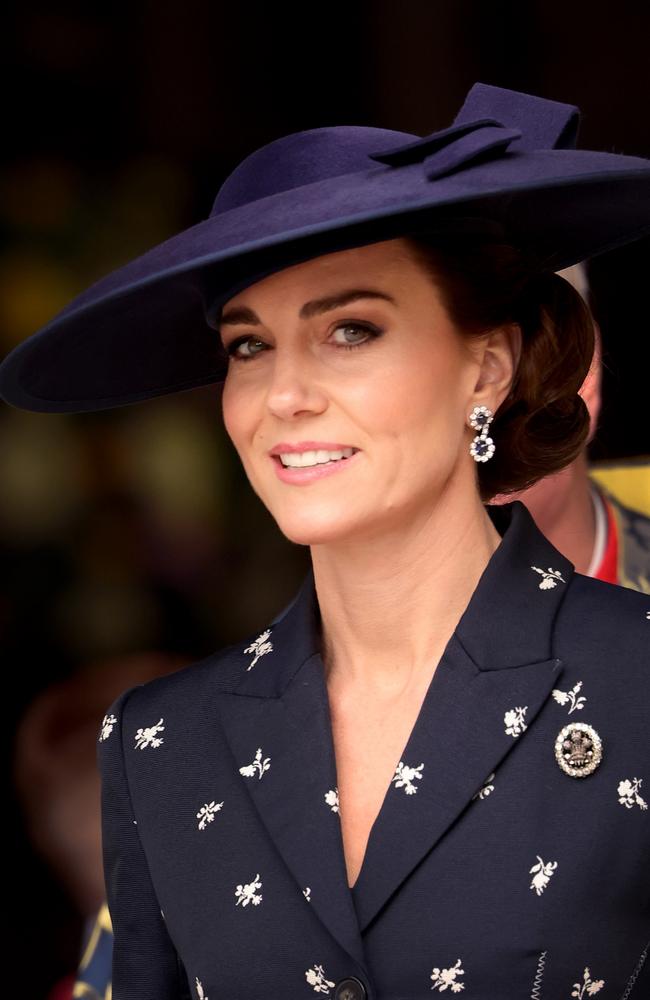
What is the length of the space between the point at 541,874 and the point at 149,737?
22.6 inches

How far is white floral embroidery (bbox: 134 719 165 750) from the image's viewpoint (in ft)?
6.38

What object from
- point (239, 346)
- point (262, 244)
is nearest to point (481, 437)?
point (239, 346)

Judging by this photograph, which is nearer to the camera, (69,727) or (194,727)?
(194,727)

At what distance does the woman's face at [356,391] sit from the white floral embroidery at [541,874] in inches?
16.0

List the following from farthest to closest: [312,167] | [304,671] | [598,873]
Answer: [304,671]
[312,167]
[598,873]

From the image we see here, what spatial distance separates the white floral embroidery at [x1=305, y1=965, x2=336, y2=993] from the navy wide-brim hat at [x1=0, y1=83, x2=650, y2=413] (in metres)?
0.76

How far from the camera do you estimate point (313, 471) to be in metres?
1.69

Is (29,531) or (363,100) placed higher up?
(363,100)

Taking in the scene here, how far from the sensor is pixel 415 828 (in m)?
1.66

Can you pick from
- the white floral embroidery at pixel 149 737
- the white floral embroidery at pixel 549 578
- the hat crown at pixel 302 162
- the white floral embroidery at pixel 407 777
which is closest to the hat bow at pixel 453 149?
the hat crown at pixel 302 162

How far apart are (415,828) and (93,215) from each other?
220 cm

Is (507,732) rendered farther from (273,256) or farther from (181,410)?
Result: (181,410)

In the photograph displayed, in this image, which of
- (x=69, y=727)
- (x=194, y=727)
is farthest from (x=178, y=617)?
(x=194, y=727)

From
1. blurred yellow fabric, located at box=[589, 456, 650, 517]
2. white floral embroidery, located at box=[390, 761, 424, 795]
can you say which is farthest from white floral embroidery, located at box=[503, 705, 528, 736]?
blurred yellow fabric, located at box=[589, 456, 650, 517]
